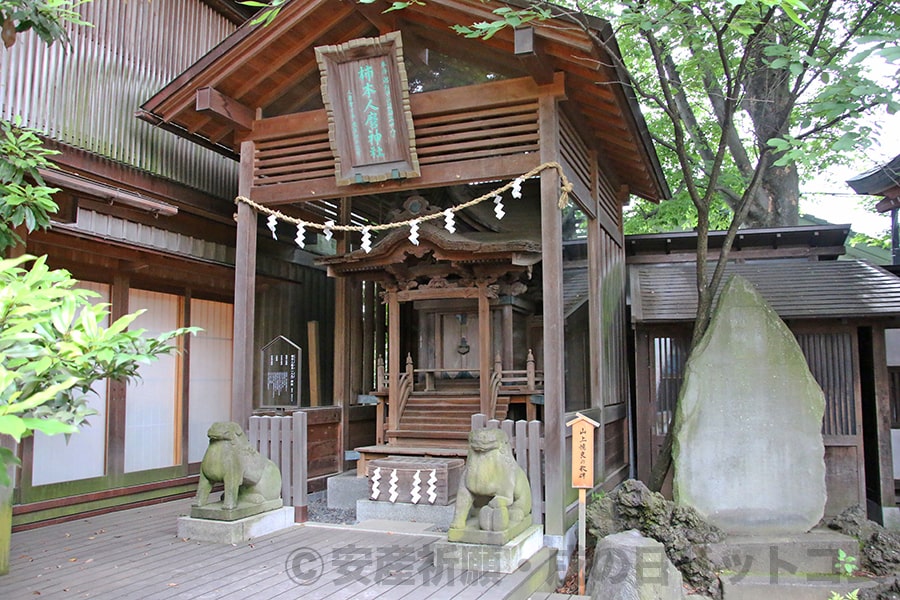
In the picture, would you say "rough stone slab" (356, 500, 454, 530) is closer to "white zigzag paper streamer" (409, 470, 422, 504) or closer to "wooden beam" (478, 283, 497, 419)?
"white zigzag paper streamer" (409, 470, 422, 504)

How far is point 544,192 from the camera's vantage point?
6.88m

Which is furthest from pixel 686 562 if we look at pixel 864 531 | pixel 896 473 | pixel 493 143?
pixel 493 143

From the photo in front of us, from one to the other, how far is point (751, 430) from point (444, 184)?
4309 mm

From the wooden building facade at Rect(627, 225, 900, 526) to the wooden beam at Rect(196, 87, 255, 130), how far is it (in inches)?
224

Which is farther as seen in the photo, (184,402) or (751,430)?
(184,402)

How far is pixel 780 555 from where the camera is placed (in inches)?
273

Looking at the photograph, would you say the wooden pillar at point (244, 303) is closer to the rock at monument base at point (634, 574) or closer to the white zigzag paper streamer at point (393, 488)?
the white zigzag paper streamer at point (393, 488)

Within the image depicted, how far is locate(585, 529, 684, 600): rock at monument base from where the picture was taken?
18.6 ft

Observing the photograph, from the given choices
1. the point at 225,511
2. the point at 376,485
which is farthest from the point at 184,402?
the point at 225,511

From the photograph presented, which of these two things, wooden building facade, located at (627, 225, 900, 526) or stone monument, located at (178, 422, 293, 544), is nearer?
stone monument, located at (178, 422, 293, 544)

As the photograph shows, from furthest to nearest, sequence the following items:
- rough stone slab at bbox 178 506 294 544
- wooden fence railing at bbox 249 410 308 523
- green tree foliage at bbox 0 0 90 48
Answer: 1. wooden fence railing at bbox 249 410 308 523
2. rough stone slab at bbox 178 506 294 544
3. green tree foliage at bbox 0 0 90 48

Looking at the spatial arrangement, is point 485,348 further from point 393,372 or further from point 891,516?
point 891,516

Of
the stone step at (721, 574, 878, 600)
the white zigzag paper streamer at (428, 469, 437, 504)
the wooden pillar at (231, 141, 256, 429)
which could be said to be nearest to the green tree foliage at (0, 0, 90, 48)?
the wooden pillar at (231, 141, 256, 429)

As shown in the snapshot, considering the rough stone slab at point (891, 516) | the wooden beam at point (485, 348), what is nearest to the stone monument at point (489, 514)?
the wooden beam at point (485, 348)
